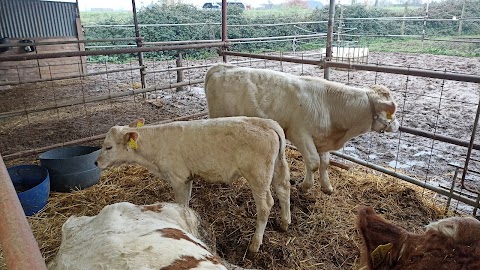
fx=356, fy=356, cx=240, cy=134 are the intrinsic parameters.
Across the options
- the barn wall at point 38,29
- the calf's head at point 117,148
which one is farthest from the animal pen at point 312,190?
the barn wall at point 38,29

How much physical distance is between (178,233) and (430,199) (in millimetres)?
3385

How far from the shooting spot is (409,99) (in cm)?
877

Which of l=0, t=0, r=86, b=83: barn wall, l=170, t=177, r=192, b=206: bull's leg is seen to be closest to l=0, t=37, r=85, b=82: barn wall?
l=0, t=0, r=86, b=83: barn wall

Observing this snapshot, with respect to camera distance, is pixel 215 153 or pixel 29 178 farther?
pixel 29 178

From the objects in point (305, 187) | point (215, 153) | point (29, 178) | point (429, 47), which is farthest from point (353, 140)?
point (429, 47)

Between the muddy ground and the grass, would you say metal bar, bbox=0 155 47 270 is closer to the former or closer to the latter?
the muddy ground

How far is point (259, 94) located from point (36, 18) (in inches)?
433

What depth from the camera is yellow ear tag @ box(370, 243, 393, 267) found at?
54.9 inches

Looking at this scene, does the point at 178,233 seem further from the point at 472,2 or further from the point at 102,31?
the point at 472,2

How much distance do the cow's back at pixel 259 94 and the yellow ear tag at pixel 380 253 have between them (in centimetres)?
273

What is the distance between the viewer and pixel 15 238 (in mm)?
776

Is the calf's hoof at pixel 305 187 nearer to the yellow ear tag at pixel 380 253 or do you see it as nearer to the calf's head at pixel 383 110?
the calf's head at pixel 383 110

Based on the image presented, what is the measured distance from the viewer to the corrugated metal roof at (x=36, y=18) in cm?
1147

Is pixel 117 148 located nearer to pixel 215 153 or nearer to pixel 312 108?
pixel 215 153
